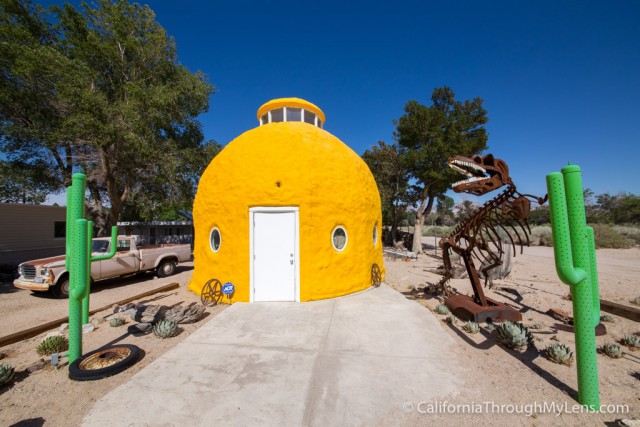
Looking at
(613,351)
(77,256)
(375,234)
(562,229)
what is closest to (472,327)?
(613,351)

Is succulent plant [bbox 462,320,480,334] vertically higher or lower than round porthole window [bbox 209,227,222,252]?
lower

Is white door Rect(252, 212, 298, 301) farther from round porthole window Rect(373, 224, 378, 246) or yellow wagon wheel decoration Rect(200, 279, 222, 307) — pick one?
round porthole window Rect(373, 224, 378, 246)

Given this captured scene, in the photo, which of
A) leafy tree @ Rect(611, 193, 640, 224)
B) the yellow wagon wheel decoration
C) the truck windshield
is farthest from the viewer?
leafy tree @ Rect(611, 193, 640, 224)

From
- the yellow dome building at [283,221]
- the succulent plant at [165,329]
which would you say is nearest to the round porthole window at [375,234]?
the yellow dome building at [283,221]

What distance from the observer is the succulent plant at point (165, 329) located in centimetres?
494

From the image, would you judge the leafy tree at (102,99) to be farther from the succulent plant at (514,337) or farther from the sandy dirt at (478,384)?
the succulent plant at (514,337)

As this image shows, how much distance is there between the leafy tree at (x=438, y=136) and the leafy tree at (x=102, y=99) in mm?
16579

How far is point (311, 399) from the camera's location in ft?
10.4

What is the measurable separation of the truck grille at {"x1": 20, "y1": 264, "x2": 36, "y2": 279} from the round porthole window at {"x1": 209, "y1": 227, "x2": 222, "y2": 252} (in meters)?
5.65

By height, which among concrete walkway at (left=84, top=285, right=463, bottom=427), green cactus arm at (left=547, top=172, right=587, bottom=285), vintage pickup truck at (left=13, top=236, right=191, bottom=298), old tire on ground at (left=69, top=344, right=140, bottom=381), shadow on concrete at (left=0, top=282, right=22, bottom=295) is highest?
green cactus arm at (left=547, top=172, right=587, bottom=285)

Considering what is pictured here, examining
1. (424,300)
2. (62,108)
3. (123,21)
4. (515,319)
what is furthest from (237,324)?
(123,21)

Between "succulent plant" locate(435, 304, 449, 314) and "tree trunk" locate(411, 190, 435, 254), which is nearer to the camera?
"succulent plant" locate(435, 304, 449, 314)

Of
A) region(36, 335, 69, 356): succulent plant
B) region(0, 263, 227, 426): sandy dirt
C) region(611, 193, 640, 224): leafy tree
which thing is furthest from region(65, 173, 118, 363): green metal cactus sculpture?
region(611, 193, 640, 224): leafy tree

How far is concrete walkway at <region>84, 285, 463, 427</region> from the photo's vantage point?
293cm
